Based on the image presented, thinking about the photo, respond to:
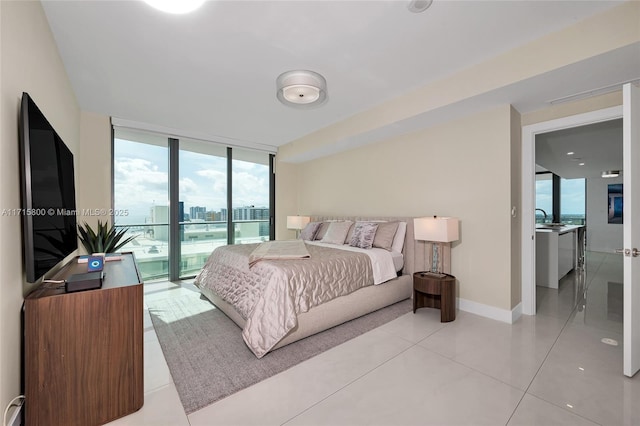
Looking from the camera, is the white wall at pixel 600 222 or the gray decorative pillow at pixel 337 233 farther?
the white wall at pixel 600 222

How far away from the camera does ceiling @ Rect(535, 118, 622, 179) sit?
13.2 feet

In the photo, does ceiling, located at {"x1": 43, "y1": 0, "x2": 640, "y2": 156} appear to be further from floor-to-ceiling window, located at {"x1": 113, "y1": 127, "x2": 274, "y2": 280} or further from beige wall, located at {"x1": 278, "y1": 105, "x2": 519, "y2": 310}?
floor-to-ceiling window, located at {"x1": 113, "y1": 127, "x2": 274, "y2": 280}

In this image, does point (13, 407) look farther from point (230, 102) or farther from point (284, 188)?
point (284, 188)

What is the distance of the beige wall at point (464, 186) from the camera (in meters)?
2.91

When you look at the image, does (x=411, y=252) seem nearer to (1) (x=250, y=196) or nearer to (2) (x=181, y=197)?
(1) (x=250, y=196)

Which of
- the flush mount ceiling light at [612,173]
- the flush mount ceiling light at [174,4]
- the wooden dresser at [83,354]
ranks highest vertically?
the flush mount ceiling light at [174,4]

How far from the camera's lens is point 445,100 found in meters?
2.84

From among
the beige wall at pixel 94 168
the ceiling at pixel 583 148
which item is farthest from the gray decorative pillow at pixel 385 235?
the beige wall at pixel 94 168

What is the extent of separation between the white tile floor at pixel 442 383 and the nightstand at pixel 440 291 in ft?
0.46

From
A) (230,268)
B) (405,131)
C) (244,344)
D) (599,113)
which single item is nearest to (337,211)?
(405,131)

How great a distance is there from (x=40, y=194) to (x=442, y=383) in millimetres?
2803

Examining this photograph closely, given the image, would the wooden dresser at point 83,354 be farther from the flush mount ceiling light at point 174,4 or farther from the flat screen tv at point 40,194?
the flush mount ceiling light at point 174,4

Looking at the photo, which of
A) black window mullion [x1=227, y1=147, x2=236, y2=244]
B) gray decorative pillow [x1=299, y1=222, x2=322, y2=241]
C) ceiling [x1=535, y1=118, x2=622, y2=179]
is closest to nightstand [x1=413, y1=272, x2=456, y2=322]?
Result: gray decorative pillow [x1=299, y1=222, x2=322, y2=241]

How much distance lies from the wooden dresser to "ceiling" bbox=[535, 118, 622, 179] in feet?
16.0
